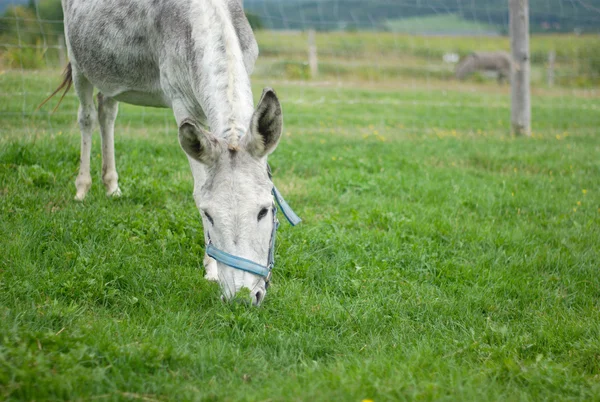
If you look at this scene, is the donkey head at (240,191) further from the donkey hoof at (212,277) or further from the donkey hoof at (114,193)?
the donkey hoof at (114,193)

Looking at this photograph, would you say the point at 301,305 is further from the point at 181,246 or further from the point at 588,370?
the point at 588,370

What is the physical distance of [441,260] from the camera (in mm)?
4059

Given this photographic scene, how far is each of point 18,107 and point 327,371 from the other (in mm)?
6472

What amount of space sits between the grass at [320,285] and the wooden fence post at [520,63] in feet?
7.98

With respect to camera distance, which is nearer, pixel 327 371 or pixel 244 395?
pixel 244 395

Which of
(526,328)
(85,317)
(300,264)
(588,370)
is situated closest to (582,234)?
(526,328)

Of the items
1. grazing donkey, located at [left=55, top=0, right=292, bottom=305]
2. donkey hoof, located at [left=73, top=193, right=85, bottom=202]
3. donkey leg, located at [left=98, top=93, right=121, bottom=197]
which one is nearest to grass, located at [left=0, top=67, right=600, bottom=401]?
donkey hoof, located at [left=73, top=193, right=85, bottom=202]

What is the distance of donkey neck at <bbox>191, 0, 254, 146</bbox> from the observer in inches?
121

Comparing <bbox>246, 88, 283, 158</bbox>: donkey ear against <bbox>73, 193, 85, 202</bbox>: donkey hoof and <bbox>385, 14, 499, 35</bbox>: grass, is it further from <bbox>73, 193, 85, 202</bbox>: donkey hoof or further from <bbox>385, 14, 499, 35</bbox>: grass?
<bbox>385, 14, 499, 35</bbox>: grass

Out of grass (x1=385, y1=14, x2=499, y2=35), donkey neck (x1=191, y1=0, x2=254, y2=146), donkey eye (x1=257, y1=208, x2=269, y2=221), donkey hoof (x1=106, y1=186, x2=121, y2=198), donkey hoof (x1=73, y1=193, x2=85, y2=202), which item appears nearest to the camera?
donkey eye (x1=257, y1=208, x2=269, y2=221)

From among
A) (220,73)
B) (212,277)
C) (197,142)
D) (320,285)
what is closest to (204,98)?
(220,73)

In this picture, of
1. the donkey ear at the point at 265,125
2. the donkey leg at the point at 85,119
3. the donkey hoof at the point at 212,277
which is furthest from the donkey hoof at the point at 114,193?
the donkey ear at the point at 265,125

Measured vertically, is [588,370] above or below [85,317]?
below

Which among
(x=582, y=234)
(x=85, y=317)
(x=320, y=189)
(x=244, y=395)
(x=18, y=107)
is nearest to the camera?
(x=244, y=395)
